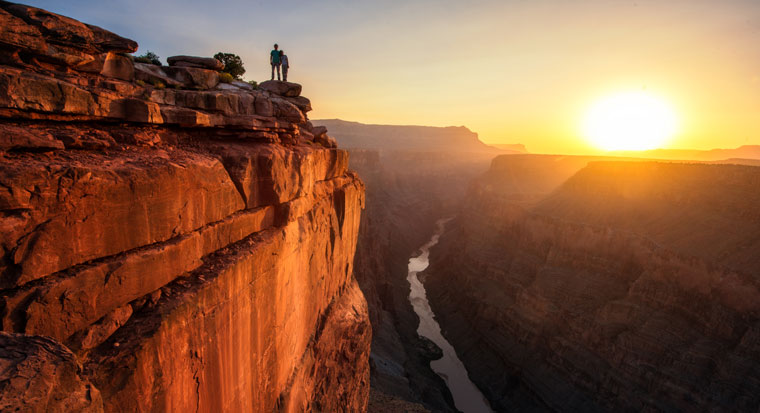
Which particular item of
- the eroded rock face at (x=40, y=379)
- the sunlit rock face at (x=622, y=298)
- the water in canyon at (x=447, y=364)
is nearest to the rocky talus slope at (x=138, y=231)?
the eroded rock face at (x=40, y=379)

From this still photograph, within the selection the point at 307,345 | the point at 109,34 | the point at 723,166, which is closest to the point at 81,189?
the point at 109,34

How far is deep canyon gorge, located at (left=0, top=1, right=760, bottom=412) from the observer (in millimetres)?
3844

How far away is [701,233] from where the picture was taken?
25797 millimetres

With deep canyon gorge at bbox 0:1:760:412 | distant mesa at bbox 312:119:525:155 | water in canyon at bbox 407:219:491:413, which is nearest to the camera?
deep canyon gorge at bbox 0:1:760:412

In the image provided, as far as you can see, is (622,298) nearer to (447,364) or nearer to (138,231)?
(447,364)

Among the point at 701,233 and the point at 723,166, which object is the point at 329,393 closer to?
the point at 701,233

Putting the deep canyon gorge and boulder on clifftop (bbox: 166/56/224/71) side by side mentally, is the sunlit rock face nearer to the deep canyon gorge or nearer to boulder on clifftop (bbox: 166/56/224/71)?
the deep canyon gorge

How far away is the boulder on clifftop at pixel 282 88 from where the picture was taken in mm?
11105

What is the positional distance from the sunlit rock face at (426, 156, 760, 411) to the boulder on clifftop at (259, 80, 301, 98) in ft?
86.3

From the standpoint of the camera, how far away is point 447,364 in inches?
1222

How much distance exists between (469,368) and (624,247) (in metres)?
16.0

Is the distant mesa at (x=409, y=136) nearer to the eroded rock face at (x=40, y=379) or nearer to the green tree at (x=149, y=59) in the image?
the green tree at (x=149, y=59)

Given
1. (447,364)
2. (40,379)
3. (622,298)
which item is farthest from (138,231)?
(622,298)

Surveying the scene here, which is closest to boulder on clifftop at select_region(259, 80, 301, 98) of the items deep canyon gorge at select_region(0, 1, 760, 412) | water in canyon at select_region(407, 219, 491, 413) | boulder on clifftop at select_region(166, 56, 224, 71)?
deep canyon gorge at select_region(0, 1, 760, 412)
